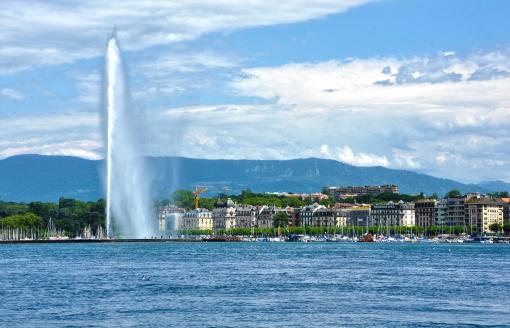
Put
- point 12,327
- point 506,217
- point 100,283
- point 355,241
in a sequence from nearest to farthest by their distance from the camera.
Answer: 1. point 12,327
2. point 100,283
3. point 355,241
4. point 506,217

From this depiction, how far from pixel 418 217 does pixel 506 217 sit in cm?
1713

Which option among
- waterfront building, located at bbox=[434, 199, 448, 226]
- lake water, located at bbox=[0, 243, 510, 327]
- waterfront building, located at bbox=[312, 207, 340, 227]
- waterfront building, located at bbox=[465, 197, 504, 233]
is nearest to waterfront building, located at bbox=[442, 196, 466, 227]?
waterfront building, located at bbox=[465, 197, 504, 233]

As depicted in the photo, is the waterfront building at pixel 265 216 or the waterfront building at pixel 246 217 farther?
the waterfront building at pixel 246 217

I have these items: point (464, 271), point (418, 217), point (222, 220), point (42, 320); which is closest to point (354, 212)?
point (418, 217)

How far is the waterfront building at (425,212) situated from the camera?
6821 inches

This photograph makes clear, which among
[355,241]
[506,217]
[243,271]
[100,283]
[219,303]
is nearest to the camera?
[219,303]

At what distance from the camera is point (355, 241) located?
482ft

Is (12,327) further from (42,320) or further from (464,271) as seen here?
(464,271)

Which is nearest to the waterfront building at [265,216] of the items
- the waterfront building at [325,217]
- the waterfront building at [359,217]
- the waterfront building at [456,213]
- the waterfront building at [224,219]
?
the waterfront building at [224,219]

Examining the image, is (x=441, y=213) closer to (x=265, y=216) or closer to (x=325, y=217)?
(x=325, y=217)

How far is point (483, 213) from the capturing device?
15950cm

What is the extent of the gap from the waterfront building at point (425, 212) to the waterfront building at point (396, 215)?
4.62 feet

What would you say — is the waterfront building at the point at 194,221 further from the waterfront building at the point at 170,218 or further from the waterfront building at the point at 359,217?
the waterfront building at the point at 359,217

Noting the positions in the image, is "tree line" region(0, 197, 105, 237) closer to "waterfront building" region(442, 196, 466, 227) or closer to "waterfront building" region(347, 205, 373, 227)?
"waterfront building" region(347, 205, 373, 227)
